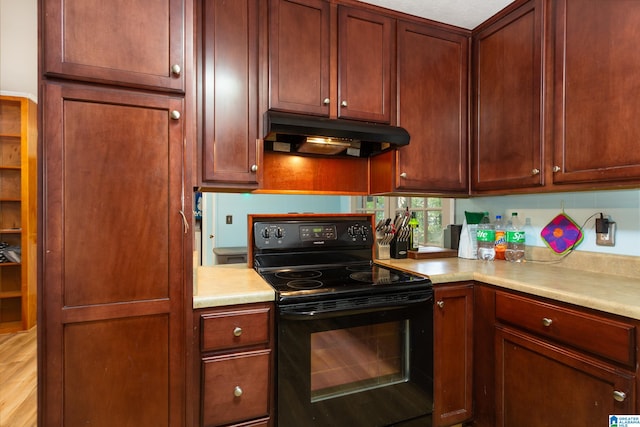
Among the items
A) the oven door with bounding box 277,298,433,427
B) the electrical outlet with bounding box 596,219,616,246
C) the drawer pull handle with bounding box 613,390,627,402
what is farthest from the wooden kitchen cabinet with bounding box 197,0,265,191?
the electrical outlet with bounding box 596,219,616,246

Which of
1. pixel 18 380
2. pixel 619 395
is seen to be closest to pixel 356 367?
pixel 619 395

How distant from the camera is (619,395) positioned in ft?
3.59

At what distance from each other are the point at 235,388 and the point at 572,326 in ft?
4.31

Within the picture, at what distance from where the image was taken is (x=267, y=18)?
5.26ft

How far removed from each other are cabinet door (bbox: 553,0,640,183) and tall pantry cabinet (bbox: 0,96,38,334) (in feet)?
14.1

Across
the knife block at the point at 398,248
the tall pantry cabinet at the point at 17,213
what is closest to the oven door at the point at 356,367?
the knife block at the point at 398,248

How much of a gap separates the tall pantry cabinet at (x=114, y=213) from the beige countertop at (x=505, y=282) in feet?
0.62

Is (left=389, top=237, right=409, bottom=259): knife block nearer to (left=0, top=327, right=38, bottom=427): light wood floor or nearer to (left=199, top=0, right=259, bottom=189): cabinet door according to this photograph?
(left=199, top=0, right=259, bottom=189): cabinet door

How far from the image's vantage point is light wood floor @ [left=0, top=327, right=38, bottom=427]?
1866 millimetres

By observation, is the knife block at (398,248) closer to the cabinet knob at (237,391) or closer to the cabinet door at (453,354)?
the cabinet door at (453,354)

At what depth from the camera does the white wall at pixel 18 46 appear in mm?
1810

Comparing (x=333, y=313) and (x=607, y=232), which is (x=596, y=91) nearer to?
(x=607, y=232)

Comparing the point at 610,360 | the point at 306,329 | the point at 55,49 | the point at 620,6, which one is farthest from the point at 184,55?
the point at 610,360

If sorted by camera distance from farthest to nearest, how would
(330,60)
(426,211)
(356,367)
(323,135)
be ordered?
1. (426,211)
2. (330,60)
3. (323,135)
4. (356,367)
